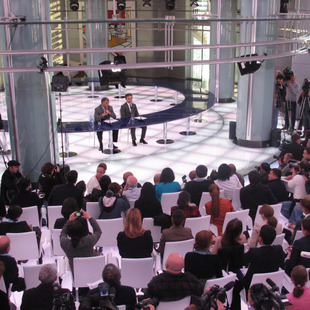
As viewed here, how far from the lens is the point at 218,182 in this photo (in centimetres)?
686

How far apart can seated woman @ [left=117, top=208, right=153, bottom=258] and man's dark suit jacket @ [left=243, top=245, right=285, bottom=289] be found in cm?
104

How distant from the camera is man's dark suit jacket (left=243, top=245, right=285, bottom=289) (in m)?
4.61

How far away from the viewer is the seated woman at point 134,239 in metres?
4.95

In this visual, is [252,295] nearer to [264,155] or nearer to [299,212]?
[299,212]

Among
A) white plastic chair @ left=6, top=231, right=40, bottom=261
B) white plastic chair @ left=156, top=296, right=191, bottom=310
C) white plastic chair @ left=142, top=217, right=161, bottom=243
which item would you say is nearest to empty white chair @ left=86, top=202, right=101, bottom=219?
white plastic chair @ left=142, top=217, right=161, bottom=243

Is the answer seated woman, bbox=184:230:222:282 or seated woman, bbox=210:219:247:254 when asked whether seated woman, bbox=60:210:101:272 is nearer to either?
seated woman, bbox=184:230:222:282

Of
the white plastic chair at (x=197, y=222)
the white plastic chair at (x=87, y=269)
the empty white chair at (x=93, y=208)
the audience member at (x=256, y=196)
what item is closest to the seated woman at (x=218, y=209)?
the white plastic chair at (x=197, y=222)

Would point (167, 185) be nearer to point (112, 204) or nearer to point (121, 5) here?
point (112, 204)

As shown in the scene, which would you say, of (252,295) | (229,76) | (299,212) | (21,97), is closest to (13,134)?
(21,97)

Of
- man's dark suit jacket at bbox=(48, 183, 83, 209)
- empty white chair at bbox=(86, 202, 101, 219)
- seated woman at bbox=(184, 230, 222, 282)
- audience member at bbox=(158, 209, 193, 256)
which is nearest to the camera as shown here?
seated woman at bbox=(184, 230, 222, 282)

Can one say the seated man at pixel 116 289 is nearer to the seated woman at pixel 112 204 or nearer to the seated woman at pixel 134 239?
the seated woman at pixel 134 239

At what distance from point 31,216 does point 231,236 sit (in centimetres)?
264

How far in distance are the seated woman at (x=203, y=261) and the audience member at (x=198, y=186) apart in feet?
7.42

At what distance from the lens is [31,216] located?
19.8 feet
